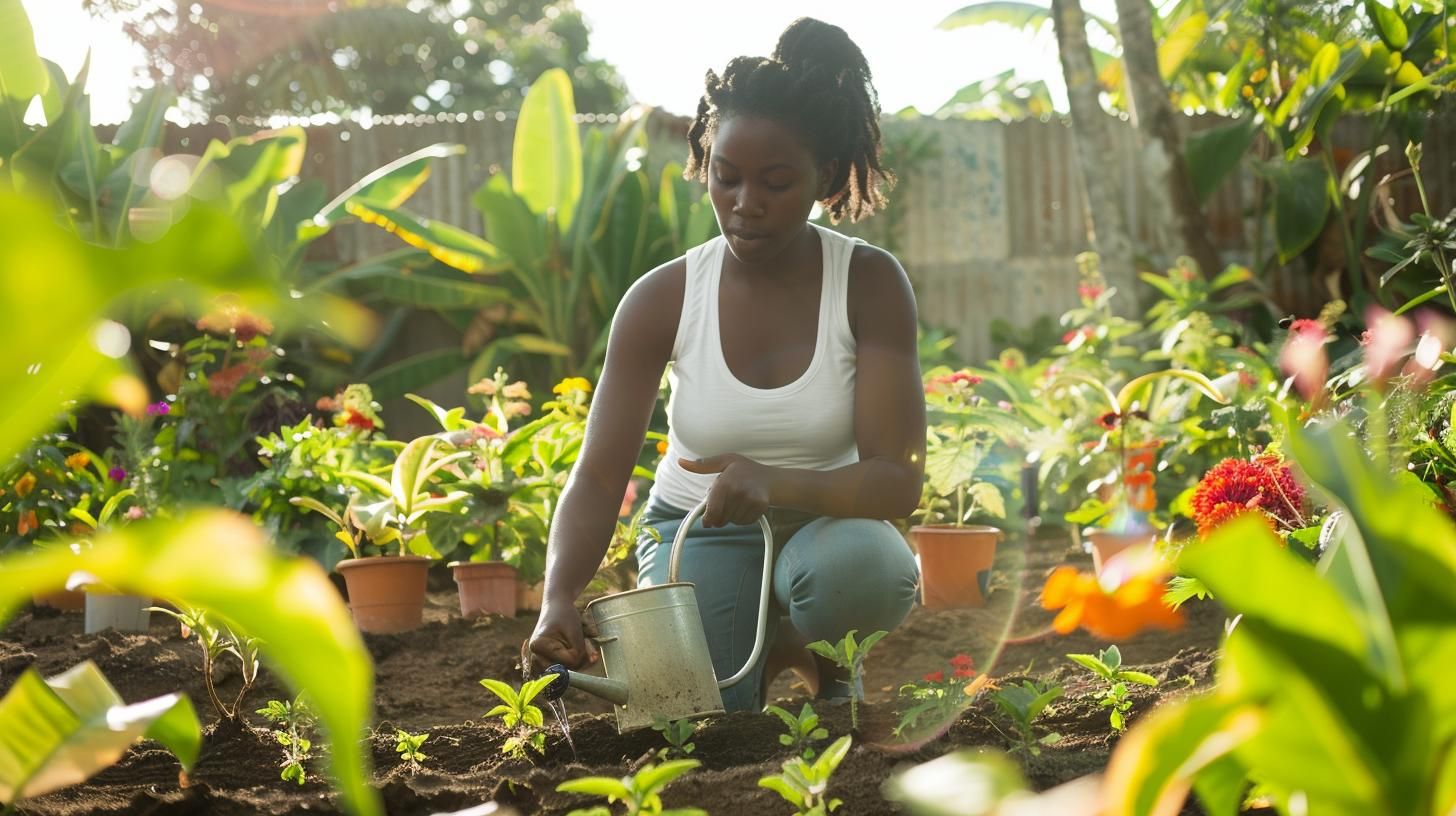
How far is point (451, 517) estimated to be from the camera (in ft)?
12.4

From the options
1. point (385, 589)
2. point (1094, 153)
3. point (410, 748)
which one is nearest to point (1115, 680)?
point (410, 748)

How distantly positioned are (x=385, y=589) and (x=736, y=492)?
177cm

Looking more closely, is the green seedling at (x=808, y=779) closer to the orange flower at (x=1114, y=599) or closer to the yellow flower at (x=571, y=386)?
the orange flower at (x=1114, y=599)

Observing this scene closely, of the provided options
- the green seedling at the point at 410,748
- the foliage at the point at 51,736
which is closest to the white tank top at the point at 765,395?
the green seedling at the point at 410,748

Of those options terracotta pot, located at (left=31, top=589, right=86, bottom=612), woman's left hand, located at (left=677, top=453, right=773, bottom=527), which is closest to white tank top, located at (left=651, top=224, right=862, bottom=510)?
woman's left hand, located at (left=677, top=453, right=773, bottom=527)

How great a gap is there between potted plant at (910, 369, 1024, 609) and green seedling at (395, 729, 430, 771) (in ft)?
6.78

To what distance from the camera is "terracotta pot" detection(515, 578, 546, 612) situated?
3.88 metres

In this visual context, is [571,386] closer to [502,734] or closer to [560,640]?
[502,734]

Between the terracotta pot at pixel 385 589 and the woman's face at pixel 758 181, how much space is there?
162 centimetres

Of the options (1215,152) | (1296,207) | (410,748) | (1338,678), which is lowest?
(410,748)

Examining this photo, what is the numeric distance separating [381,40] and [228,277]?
19209 mm

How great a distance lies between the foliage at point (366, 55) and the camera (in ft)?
A: 55.6

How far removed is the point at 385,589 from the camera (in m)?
3.60

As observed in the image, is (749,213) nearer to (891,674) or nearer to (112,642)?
(891,674)
